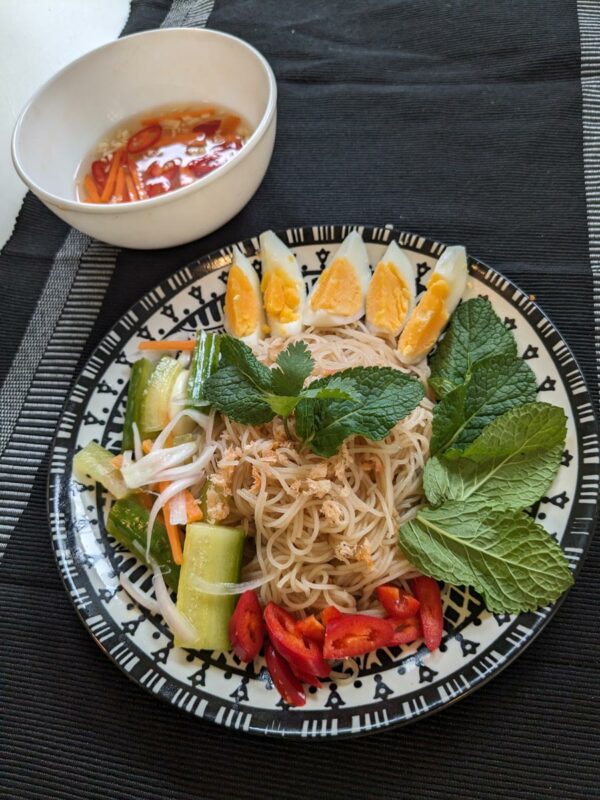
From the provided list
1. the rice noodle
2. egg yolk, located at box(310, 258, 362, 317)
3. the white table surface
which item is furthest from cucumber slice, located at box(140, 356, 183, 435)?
the white table surface

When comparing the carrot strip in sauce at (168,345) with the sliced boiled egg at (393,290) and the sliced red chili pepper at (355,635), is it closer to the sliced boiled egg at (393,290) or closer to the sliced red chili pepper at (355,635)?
the sliced boiled egg at (393,290)

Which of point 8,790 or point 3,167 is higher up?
point 3,167

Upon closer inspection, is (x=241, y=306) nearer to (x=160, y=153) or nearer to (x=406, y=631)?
(x=160, y=153)

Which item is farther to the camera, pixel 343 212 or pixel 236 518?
pixel 343 212

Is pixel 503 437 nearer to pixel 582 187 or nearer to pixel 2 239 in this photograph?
pixel 582 187

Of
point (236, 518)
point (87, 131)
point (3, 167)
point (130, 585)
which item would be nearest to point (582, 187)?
point (236, 518)

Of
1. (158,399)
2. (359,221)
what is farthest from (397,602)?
(359,221)
